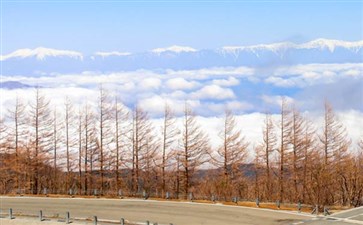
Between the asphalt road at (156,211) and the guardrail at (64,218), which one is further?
the asphalt road at (156,211)

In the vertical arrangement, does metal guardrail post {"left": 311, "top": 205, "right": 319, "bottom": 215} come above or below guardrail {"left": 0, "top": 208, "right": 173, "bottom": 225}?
above

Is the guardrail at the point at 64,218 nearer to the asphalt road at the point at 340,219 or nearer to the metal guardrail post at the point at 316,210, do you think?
the asphalt road at the point at 340,219

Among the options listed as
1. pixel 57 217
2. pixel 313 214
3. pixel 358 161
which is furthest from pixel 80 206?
pixel 358 161

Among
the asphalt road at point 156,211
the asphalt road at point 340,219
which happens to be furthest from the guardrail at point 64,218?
the asphalt road at point 340,219

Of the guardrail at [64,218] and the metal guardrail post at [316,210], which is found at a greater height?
the metal guardrail post at [316,210]

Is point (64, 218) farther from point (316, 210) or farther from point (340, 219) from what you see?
point (340, 219)

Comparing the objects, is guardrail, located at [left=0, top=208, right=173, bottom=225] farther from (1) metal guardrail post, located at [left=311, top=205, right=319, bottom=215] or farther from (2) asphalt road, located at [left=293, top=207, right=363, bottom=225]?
(1) metal guardrail post, located at [left=311, top=205, right=319, bottom=215]

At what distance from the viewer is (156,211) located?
46.4m

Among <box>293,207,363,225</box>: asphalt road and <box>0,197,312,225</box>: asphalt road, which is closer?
<box>293,207,363,225</box>: asphalt road

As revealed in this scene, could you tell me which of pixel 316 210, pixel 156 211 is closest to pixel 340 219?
pixel 316 210

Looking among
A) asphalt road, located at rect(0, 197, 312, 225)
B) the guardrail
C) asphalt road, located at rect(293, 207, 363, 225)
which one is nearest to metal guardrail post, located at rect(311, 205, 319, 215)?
asphalt road, located at rect(0, 197, 312, 225)

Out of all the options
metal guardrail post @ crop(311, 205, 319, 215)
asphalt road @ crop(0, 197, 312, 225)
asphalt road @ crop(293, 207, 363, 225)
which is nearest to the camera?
asphalt road @ crop(293, 207, 363, 225)

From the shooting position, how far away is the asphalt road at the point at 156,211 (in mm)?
41781

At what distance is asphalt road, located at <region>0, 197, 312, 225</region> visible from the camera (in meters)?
41.8
